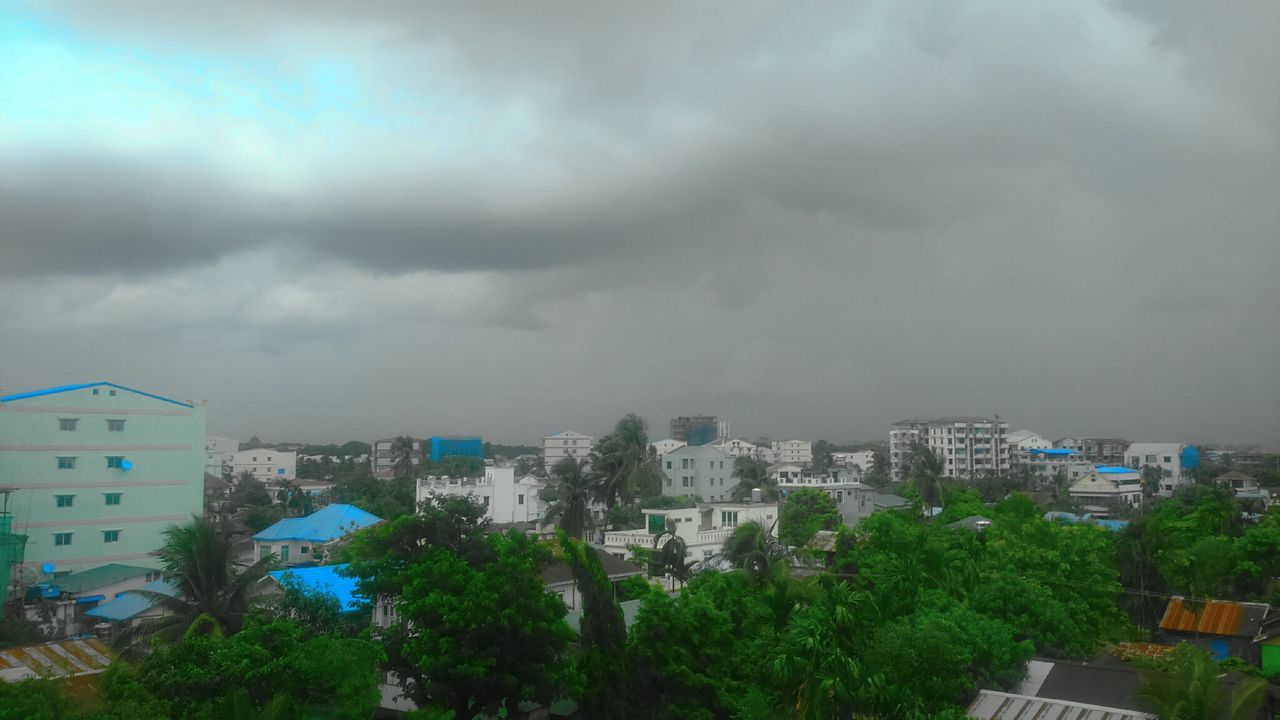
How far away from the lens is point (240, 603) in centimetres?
2228

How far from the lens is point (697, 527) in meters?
42.5

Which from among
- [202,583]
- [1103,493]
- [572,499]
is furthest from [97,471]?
[1103,493]

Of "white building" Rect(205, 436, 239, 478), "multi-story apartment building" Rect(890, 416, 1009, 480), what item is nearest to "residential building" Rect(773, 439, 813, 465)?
"multi-story apartment building" Rect(890, 416, 1009, 480)

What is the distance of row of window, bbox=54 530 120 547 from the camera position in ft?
144

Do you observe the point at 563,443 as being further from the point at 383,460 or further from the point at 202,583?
the point at 202,583

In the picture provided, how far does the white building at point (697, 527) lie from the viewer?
38.2 meters

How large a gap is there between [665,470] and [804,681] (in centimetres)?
6011

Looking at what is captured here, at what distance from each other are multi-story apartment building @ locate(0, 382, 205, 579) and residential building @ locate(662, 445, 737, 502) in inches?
1462

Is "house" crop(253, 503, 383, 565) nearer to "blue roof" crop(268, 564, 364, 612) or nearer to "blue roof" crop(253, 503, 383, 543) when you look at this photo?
"blue roof" crop(253, 503, 383, 543)

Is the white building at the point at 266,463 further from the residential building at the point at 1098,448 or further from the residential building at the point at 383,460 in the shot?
the residential building at the point at 1098,448

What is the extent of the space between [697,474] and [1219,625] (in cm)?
5103

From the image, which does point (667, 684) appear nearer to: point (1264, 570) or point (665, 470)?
point (1264, 570)

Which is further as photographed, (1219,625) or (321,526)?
(321,526)

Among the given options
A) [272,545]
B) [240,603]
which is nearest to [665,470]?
[272,545]
